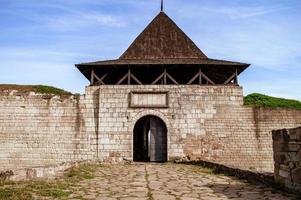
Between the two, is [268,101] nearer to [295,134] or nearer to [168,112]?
[168,112]

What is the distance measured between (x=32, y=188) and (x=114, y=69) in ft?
32.5

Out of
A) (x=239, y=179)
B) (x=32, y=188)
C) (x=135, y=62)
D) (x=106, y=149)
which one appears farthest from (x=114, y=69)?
(x=32, y=188)

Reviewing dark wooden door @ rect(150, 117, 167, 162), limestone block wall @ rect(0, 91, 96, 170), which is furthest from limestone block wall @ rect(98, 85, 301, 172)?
limestone block wall @ rect(0, 91, 96, 170)

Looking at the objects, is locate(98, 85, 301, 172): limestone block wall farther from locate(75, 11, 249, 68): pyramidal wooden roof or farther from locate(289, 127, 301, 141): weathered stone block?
locate(289, 127, 301, 141): weathered stone block

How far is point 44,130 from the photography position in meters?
14.1

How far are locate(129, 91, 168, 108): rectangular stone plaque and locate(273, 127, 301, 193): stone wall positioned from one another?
8.00 m

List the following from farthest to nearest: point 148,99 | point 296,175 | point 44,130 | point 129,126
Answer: point 44,130, point 148,99, point 129,126, point 296,175

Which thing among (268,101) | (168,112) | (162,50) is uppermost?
(162,50)

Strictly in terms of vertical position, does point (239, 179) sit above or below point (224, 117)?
below

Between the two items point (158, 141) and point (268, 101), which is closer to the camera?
point (158, 141)

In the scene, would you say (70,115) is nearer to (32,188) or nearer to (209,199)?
(32,188)

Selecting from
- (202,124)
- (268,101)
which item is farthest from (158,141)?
(268,101)

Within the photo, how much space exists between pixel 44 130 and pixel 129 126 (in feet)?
11.3

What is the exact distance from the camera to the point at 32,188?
211 inches
